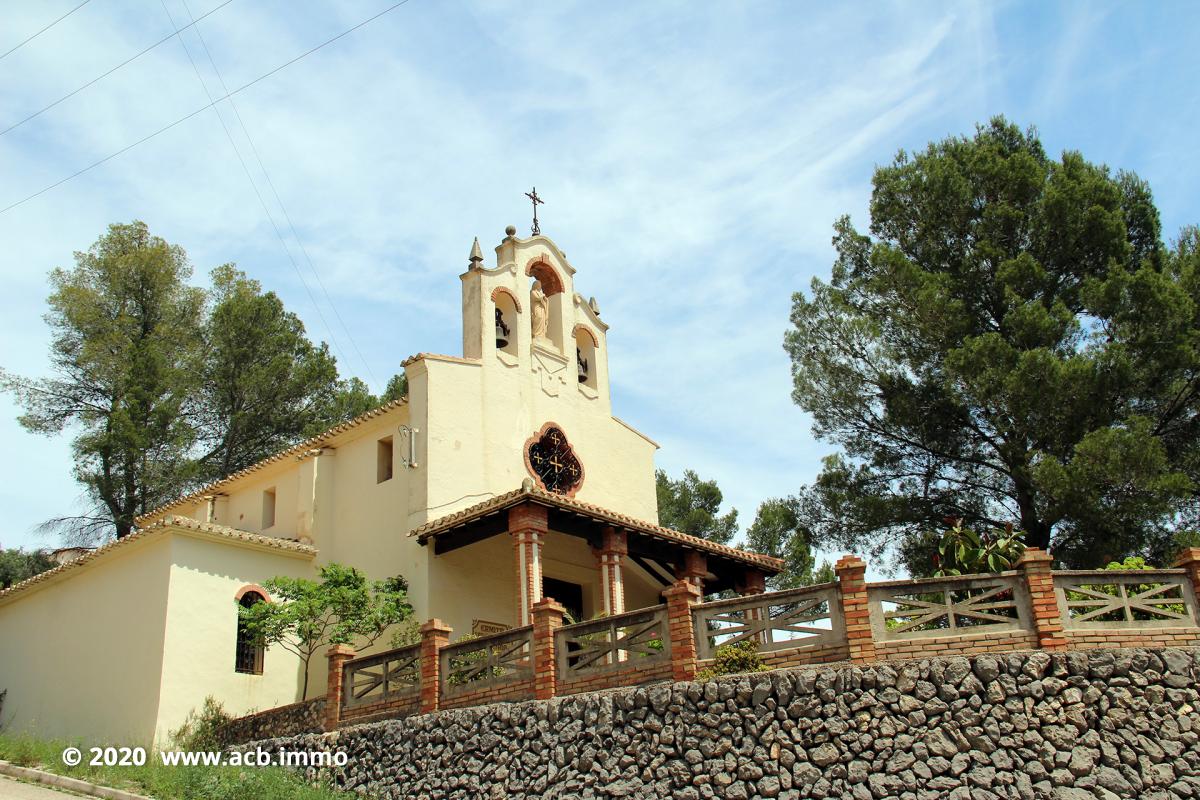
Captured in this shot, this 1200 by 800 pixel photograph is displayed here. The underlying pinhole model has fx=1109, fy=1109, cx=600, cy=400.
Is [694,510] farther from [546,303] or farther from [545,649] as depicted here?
[545,649]

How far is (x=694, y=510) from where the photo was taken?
2995cm

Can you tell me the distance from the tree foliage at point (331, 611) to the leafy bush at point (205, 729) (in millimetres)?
1331

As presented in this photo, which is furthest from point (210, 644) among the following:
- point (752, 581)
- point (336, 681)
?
point (752, 581)

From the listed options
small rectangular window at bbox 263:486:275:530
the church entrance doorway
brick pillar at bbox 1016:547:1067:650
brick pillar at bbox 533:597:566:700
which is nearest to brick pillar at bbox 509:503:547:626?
brick pillar at bbox 533:597:566:700

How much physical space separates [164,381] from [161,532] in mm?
11558

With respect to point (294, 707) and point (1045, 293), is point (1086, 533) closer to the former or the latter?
point (1045, 293)

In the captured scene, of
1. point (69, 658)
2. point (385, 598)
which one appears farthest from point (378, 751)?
point (69, 658)

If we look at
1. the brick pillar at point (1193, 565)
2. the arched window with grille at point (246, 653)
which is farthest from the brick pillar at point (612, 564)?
the brick pillar at point (1193, 565)

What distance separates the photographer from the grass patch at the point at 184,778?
45.7ft

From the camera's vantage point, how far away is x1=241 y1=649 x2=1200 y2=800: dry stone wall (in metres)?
11.1

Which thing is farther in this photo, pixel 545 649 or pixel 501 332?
pixel 501 332

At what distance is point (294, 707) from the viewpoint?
17.1 metres

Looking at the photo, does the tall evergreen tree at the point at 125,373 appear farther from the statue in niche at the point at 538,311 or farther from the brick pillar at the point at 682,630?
the brick pillar at the point at 682,630

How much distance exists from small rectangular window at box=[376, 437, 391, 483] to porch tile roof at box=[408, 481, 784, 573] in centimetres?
238
